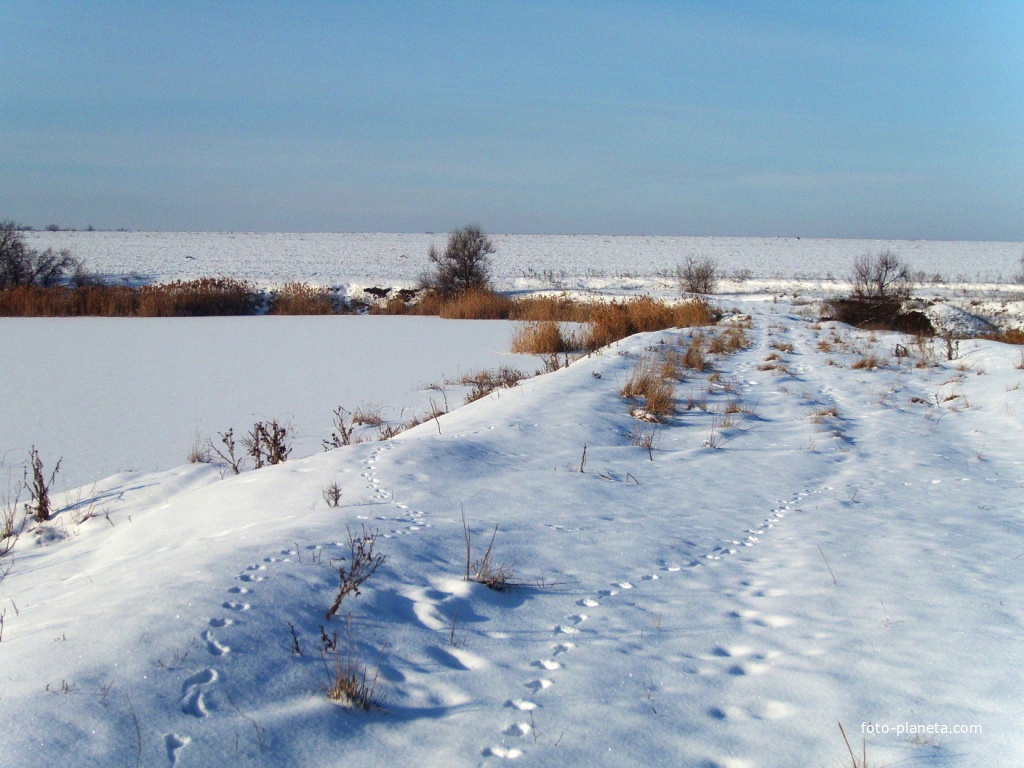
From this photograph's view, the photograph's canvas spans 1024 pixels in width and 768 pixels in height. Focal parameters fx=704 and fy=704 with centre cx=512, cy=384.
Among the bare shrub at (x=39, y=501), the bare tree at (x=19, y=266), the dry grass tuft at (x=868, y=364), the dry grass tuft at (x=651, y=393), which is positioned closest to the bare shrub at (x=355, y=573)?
the bare shrub at (x=39, y=501)

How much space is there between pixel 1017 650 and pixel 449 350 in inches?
446

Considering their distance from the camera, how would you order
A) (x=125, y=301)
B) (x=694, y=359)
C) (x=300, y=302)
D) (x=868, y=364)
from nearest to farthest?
1. (x=694, y=359)
2. (x=868, y=364)
3. (x=125, y=301)
4. (x=300, y=302)

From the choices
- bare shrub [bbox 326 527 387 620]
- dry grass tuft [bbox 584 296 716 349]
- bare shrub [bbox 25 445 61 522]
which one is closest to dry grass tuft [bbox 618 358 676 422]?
bare shrub [bbox 326 527 387 620]

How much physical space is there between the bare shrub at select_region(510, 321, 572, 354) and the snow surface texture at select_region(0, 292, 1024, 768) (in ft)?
23.8

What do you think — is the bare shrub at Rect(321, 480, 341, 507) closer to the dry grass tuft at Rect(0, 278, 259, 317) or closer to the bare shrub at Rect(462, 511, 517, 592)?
the bare shrub at Rect(462, 511, 517, 592)

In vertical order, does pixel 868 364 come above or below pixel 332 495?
above

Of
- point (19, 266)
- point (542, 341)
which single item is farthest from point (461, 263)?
point (19, 266)

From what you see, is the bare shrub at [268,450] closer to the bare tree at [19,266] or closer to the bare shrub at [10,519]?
the bare shrub at [10,519]

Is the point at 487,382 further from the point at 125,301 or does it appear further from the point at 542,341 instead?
the point at 125,301

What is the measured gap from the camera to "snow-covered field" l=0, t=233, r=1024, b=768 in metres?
1.94

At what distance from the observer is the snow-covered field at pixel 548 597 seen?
6.36 feet

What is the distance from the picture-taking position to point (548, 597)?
289 cm

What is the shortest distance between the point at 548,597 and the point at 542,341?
1015 centimetres

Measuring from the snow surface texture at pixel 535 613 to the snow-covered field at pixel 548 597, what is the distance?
0.01 metres
